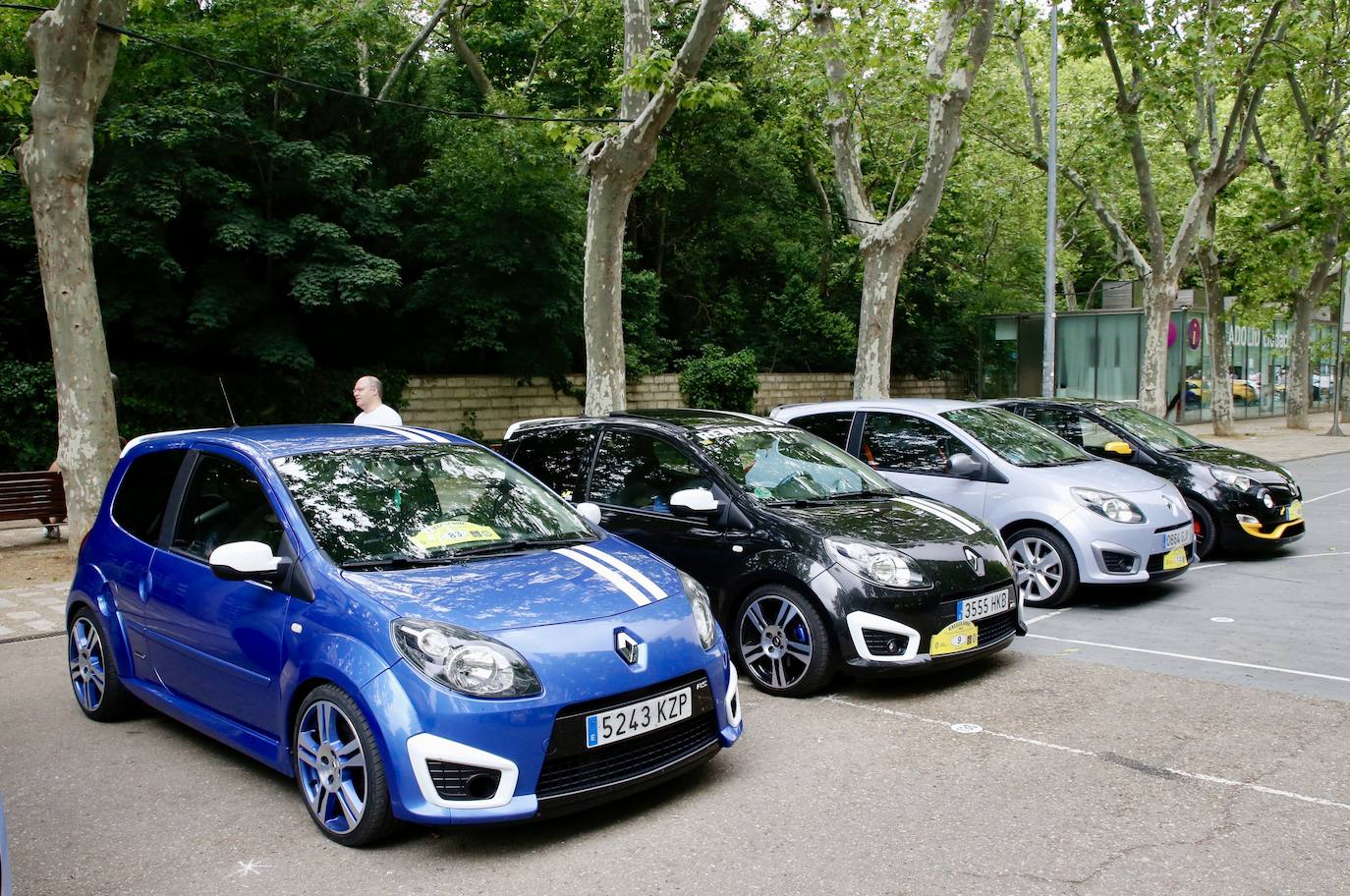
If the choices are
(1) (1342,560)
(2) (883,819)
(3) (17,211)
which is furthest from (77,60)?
(1) (1342,560)

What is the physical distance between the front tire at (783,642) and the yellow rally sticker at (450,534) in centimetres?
184

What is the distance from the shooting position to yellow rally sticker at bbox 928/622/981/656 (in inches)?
229

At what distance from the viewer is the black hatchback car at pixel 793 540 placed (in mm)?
5766

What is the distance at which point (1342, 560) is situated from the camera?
10359mm

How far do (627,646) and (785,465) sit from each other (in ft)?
9.96

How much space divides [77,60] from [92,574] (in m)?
7.04

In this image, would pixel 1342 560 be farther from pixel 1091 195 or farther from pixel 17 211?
pixel 17 211

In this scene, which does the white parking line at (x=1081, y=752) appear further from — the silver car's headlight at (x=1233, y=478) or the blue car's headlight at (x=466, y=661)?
the silver car's headlight at (x=1233, y=478)

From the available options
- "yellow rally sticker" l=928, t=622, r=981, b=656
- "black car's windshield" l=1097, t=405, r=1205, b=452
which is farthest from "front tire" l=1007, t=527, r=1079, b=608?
"black car's windshield" l=1097, t=405, r=1205, b=452

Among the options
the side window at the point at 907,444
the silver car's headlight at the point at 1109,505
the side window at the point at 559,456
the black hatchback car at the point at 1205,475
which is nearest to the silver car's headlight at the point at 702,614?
the side window at the point at 559,456

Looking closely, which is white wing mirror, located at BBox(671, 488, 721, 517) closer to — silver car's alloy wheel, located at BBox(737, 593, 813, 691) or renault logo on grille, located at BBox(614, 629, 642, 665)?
silver car's alloy wheel, located at BBox(737, 593, 813, 691)

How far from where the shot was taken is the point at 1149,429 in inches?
436

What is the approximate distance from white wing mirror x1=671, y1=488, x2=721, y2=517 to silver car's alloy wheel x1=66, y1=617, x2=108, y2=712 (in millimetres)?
3155

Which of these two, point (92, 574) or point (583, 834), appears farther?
point (92, 574)
